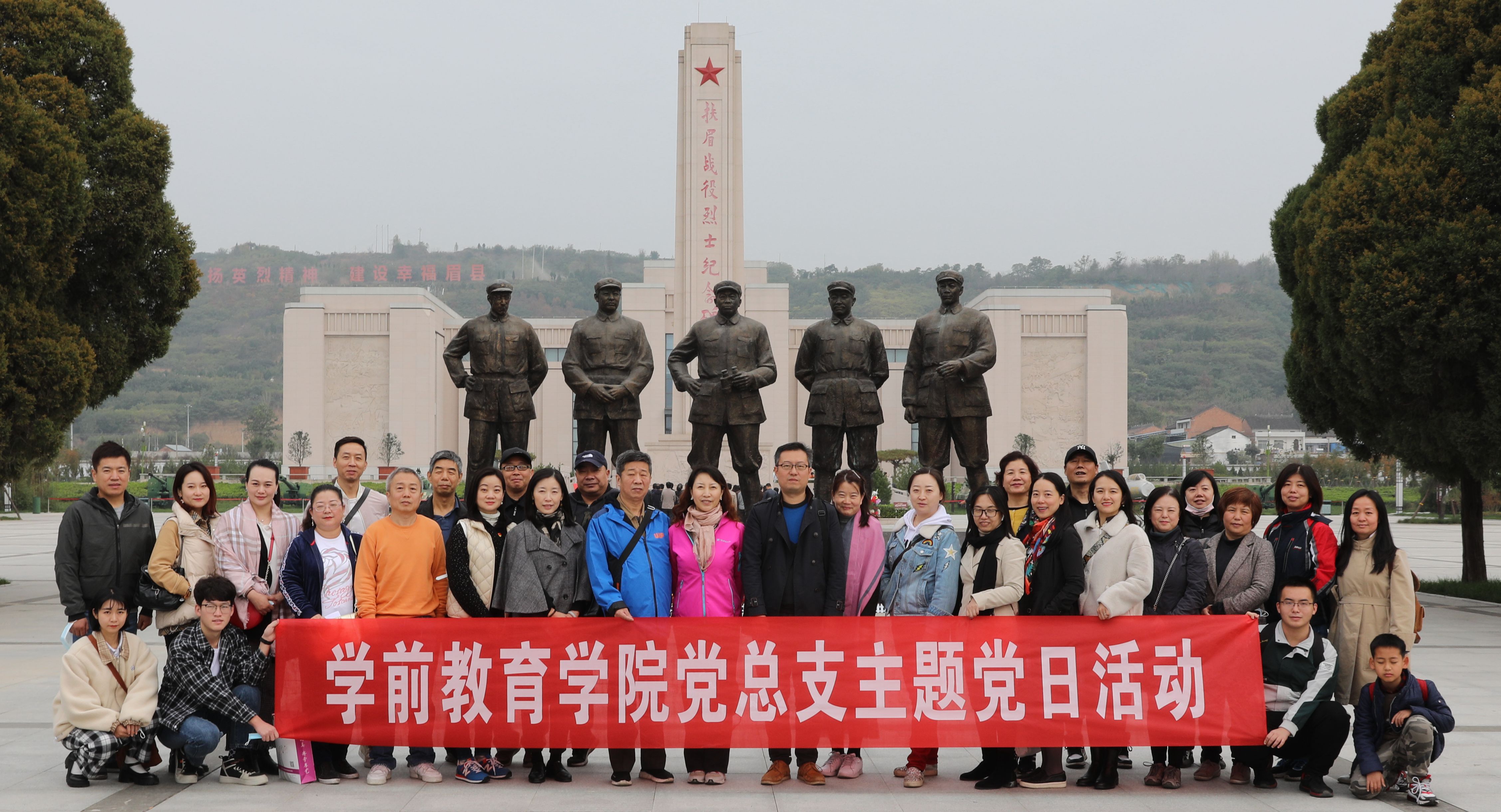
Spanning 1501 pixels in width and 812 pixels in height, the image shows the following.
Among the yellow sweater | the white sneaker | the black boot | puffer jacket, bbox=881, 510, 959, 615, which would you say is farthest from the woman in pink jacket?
the white sneaker

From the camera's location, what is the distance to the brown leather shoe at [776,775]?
17.1 feet

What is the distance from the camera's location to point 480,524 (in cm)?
534

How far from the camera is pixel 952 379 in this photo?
30.0 ft

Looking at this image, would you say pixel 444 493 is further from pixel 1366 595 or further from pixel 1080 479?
pixel 1366 595

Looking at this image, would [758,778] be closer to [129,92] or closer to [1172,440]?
[129,92]

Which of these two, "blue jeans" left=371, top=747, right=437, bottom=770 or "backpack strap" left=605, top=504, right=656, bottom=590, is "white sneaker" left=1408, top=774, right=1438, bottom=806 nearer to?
"backpack strap" left=605, top=504, right=656, bottom=590

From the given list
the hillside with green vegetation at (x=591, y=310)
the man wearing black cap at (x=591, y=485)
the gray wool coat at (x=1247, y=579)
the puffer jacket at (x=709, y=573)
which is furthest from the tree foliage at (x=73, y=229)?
the hillside with green vegetation at (x=591, y=310)

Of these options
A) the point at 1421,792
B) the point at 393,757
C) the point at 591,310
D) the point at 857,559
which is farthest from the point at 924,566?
the point at 591,310

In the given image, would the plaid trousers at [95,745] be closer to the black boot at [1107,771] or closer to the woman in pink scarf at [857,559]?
the woman in pink scarf at [857,559]

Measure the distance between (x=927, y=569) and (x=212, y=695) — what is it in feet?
10.7

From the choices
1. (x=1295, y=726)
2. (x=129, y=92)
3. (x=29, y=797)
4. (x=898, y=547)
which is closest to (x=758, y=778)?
(x=898, y=547)

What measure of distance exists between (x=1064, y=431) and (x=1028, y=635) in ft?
178

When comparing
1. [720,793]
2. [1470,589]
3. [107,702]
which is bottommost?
[1470,589]

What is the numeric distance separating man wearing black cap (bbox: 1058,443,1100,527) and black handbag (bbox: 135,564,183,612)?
4.30 metres
